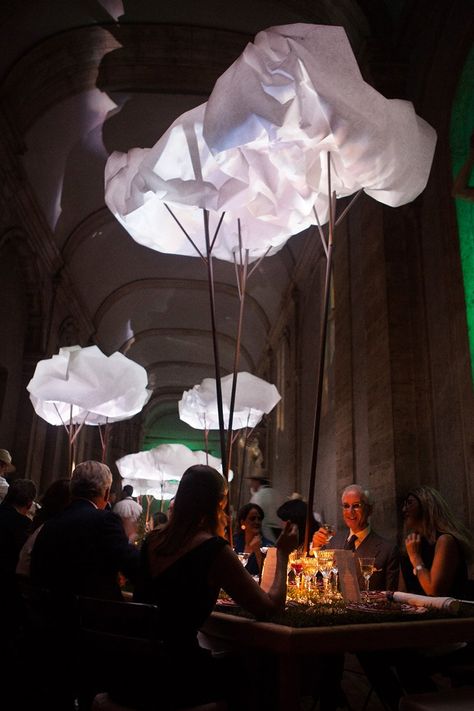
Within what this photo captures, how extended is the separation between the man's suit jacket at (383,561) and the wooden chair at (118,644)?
5.03ft

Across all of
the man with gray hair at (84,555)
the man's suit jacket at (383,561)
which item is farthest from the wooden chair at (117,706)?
the man's suit jacket at (383,561)

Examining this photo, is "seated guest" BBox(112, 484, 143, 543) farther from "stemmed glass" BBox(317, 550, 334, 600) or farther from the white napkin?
the white napkin

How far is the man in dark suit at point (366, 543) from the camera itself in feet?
11.1

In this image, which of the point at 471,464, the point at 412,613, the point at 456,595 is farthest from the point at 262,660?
the point at 471,464

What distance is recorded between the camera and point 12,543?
3.89m

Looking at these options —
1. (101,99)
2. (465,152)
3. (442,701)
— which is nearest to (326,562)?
(442,701)

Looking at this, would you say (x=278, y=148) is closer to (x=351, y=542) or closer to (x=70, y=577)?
(x=70, y=577)

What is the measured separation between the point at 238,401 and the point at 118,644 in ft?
11.4

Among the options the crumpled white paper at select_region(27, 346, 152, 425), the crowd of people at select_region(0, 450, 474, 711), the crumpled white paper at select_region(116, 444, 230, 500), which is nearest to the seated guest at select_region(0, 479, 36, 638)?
the crowd of people at select_region(0, 450, 474, 711)

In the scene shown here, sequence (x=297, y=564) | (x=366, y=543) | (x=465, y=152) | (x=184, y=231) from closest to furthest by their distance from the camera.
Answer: (x=297, y=564) → (x=184, y=231) → (x=366, y=543) → (x=465, y=152)

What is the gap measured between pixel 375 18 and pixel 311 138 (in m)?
5.97

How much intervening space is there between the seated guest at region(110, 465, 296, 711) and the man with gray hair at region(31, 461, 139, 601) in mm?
428

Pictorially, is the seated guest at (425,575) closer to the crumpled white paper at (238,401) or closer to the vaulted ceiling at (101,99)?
the crumpled white paper at (238,401)

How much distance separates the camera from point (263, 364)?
19.3 meters
